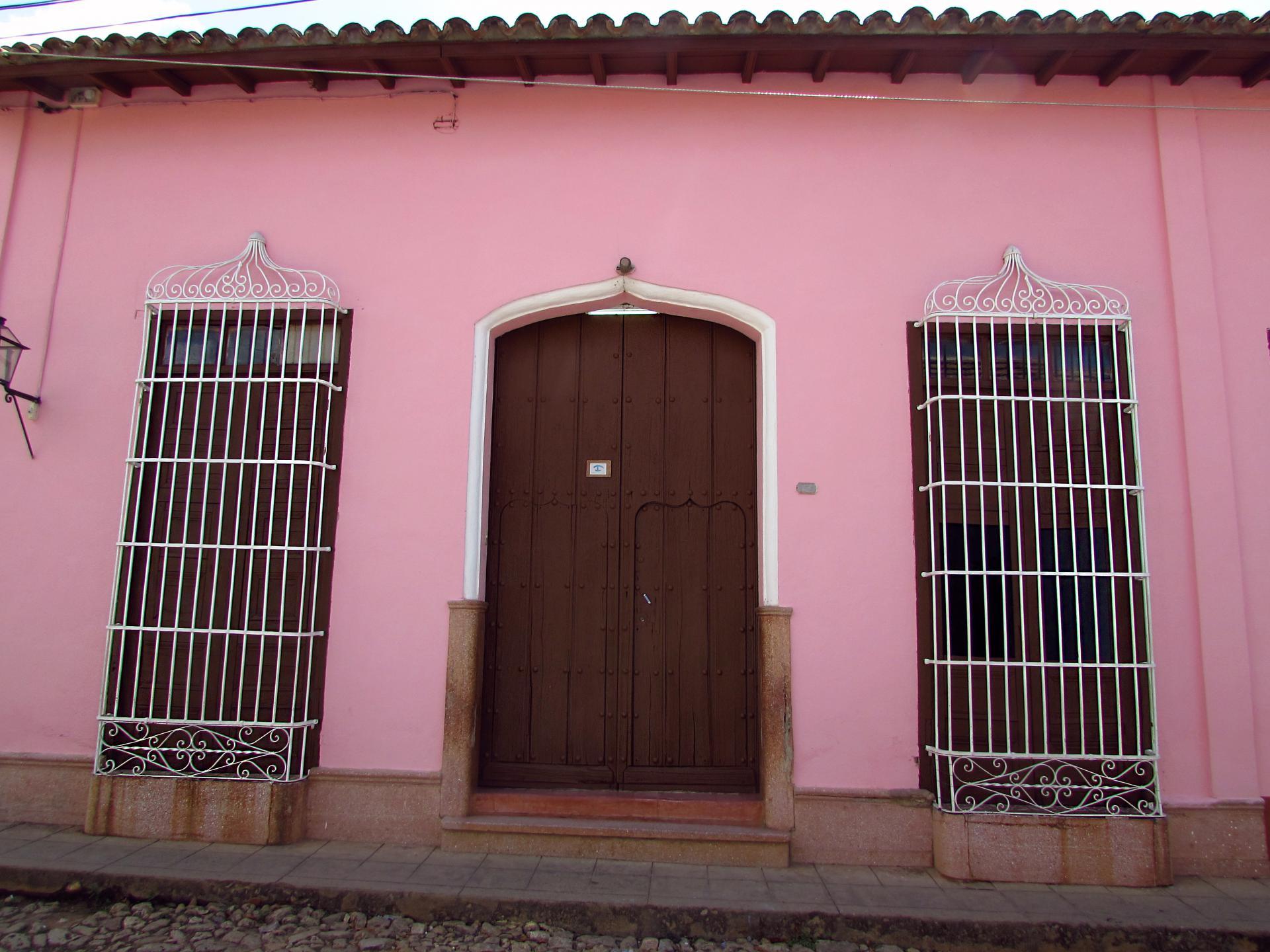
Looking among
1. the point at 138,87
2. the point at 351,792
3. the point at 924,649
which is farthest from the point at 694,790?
the point at 138,87

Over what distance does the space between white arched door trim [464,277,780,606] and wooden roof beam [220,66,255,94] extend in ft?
6.54

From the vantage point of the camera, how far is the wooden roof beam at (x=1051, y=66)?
4468 millimetres

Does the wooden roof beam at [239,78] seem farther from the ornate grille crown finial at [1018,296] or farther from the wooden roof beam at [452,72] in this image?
the ornate grille crown finial at [1018,296]

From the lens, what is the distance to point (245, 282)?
4.79 m

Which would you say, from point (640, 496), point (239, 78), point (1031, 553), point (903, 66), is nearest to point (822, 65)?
point (903, 66)

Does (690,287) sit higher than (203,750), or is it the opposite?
(690,287)

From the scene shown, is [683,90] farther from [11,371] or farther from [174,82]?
[11,371]

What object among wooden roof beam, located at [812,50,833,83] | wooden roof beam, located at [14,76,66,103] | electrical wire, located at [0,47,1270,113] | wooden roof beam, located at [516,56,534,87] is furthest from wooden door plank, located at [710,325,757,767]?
wooden roof beam, located at [14,76,66,103]

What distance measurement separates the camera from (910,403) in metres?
4.49

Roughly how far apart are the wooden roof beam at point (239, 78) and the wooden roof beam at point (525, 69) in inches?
61.7

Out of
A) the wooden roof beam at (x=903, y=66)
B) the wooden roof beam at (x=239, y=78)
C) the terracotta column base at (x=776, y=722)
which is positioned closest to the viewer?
the terracotta column base at (x=776, y=722)

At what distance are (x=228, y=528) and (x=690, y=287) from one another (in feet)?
9.38

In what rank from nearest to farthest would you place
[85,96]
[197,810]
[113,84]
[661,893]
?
[661,893] → [197,810] → [113,84] → [85,96]

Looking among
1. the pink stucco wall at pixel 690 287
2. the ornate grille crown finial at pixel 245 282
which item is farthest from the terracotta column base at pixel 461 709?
the ornate grille crown finial at pixel 245 282
